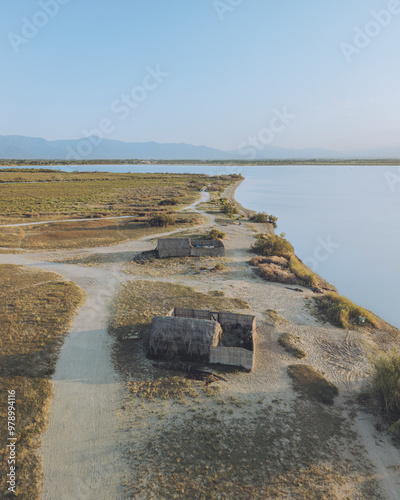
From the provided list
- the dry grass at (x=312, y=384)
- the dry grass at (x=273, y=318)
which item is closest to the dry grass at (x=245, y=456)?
the dry grass at (x=312, y=384)

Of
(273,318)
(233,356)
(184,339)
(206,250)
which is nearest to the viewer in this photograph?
(233,356)

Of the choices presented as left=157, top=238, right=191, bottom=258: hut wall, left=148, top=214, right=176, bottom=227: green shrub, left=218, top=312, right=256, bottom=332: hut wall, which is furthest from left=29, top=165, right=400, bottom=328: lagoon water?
left=148, top=214, right=176, bottom=227: green shrub

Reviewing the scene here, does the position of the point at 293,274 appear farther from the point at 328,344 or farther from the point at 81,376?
the point at 81,376

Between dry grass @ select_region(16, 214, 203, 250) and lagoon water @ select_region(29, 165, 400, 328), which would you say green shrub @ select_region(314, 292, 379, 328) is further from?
dry grass @ select_region(16, 214, 203, 250)

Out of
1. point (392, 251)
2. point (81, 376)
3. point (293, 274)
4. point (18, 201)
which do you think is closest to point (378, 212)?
point (392, 251)

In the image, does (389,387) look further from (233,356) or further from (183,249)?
(183,249)

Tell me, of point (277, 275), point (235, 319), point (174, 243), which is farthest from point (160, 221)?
point (235, 319)
